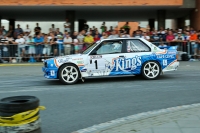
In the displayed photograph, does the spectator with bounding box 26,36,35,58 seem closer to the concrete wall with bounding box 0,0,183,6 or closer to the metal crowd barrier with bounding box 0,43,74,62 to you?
the metal crowd barrier with bounding box 0,43,74,62

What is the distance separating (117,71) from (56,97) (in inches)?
113

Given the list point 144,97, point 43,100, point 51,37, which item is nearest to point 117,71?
point 144,97

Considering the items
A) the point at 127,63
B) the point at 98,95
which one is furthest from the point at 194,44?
the point at 98,95

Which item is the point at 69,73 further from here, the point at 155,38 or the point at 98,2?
the point at 98,2

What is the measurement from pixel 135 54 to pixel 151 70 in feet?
2.55

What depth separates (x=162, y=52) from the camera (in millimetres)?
11070

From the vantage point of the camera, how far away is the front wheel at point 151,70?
1091 cm

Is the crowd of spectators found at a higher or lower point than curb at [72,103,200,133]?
higher

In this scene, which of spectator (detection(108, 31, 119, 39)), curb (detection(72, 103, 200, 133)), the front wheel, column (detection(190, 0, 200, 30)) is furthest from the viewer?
column (detection(190, 0, 200, 30))

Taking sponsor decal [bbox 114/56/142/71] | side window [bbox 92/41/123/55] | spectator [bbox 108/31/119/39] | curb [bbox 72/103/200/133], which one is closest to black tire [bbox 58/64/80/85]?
side window [bbox 92/41/123/55]

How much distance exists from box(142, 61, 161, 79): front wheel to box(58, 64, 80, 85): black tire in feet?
7.25

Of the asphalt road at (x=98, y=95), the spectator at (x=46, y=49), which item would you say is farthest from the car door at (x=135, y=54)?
the spectator at (x=46, y=49)

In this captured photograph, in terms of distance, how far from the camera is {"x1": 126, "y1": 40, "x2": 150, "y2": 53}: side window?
10.9m

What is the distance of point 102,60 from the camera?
10.6 metres
